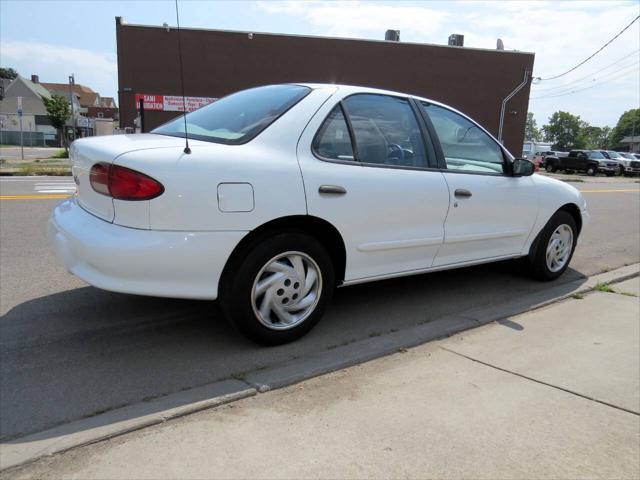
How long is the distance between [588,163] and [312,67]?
19.4m

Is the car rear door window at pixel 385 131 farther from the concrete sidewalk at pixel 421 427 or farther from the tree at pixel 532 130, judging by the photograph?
the tree at pixel 532 130

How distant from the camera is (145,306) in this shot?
412 centimetres

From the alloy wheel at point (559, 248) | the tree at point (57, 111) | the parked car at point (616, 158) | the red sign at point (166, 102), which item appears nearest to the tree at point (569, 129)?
the parked car at point (616, 158)

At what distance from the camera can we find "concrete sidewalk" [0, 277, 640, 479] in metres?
2.31

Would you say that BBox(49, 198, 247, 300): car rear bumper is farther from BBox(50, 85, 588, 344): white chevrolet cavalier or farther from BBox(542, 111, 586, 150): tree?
BBox(542, 111, 586, 150): tree

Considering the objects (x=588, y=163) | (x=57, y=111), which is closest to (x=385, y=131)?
(x=588, y=163)

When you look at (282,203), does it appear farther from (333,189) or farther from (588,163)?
(588,163)

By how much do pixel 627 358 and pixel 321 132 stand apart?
8.56 ft

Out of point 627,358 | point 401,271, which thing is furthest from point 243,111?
point 627,358

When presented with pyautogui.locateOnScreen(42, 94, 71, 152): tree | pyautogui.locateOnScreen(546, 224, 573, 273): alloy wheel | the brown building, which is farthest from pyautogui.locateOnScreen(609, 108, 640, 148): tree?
pyautogui.locateOnScreen(546, 224, 573, 273): alloy wheel

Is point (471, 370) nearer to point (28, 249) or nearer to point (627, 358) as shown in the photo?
point (627, 358)

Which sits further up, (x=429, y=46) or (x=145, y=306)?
(x=429, y=46)

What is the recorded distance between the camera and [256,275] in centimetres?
324

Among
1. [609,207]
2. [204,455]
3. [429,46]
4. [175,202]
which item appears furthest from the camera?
[429,46]
